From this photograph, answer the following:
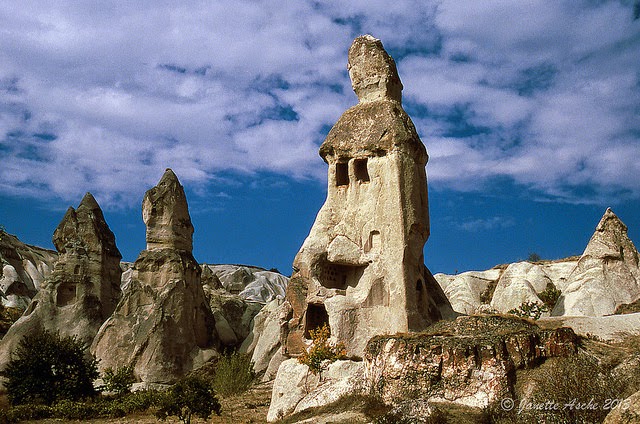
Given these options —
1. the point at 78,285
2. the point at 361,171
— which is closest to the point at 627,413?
the point at 361,171

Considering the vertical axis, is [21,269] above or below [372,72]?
below

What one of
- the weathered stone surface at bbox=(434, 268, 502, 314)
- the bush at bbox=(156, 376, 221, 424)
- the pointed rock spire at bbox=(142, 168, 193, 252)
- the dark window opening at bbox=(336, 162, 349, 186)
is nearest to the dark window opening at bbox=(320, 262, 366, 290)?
the dark window opening at bbox=(336, 162, 349, 186)

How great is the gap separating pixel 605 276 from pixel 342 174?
11504 millimetres

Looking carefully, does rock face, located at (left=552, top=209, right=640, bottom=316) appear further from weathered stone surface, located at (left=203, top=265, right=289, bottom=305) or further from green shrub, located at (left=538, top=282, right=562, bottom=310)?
weathered stone surface, located at (left=203, top=265, right=289, bottom=305)

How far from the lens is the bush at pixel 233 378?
74.7 ft

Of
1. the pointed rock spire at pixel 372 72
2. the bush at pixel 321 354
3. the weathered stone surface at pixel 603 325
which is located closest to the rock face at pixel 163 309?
the bush at pixel 321 354

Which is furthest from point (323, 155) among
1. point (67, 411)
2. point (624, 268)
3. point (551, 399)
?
point (551, 399)

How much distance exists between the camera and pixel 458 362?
10.8m

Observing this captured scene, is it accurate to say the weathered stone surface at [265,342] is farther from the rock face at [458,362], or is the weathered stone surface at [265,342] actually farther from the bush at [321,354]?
the rock face at [458,362]

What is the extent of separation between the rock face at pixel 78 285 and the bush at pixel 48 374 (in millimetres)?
6489

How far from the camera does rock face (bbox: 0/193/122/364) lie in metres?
29.2

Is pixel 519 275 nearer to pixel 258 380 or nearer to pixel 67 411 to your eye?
pixel 258 380

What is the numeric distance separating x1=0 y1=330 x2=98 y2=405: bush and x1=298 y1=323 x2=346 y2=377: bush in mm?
7957

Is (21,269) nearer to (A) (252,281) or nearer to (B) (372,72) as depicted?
(A) (252,281)
